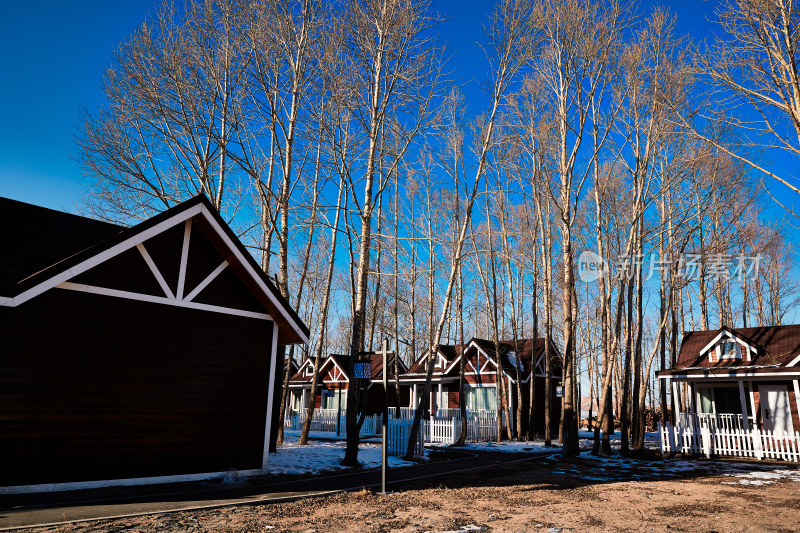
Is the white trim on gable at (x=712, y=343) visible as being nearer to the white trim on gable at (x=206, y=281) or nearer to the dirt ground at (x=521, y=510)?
the dirt ground at (x=521, y=510)

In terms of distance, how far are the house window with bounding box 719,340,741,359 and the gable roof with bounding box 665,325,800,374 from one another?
20 cm

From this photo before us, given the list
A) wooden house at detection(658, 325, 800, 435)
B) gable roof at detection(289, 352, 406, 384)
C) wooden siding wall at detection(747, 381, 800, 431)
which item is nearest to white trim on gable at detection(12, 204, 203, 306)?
wooden house at detection(658, 325, 800, 435)

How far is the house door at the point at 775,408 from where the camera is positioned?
20156 millimetres

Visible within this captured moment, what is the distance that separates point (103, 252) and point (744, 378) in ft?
79.9

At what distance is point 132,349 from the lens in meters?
9.18

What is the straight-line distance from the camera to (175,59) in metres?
13.9

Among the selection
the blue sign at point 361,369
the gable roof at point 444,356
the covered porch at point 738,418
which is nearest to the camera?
the blue sign at point 361,369

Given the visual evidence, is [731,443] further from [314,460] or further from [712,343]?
[314,460]

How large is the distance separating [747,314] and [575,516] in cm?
3348

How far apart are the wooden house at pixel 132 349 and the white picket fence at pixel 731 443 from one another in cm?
1617

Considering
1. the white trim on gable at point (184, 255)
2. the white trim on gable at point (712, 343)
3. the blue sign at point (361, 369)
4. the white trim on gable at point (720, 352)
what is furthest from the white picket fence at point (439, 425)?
the white trim on gable at point (720, 352)

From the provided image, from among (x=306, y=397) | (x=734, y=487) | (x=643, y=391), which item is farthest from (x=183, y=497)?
(x=306, y=397)

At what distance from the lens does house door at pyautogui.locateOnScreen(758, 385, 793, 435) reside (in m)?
20.2

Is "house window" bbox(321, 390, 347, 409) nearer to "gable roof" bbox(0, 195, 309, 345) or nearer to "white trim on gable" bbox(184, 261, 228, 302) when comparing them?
"gable roof" bbox(0, 195, 309, 345)
